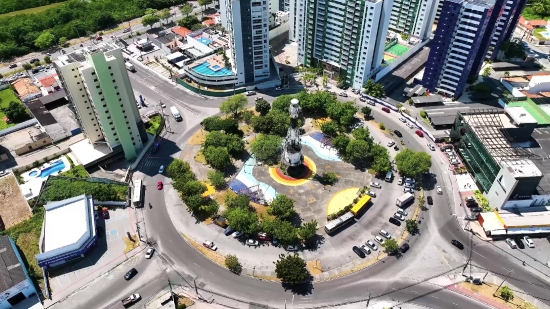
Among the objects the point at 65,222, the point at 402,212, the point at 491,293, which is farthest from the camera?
the point at 402,212

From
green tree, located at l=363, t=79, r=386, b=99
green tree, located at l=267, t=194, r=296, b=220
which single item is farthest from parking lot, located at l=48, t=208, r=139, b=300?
green tree, located at l=363, t=79, r=386, b=99

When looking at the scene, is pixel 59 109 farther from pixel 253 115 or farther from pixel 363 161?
pixel 363 161

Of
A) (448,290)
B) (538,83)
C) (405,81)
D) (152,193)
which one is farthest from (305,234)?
(538,83)

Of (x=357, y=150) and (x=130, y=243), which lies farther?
(x=357, y=150)

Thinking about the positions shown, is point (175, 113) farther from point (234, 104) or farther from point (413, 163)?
point (413, 163)

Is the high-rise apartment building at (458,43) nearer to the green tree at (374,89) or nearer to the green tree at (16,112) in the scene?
the green tree at (374,89)

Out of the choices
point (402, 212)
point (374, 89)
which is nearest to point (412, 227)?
point (402, 212)
